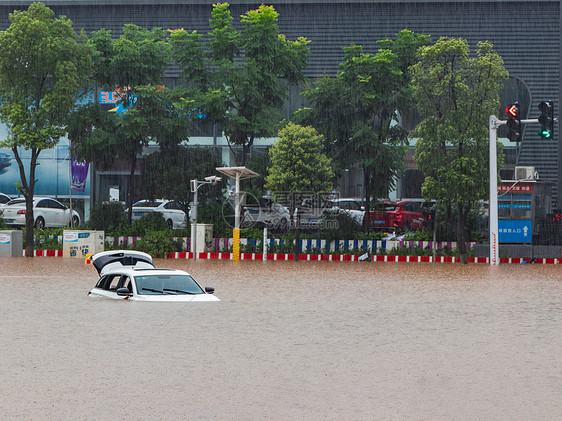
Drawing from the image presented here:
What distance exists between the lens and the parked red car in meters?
39.3

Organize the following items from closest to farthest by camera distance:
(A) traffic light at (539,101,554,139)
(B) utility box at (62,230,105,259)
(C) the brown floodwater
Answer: (C) the brown floodwater
(A) traffic light at (539,101,554,139)
(B) utility box at (62,230,105,259)

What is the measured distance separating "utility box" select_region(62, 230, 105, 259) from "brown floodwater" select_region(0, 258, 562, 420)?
50.5ft

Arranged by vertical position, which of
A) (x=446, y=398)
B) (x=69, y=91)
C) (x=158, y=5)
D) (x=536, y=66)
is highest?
(x=158, y=5)

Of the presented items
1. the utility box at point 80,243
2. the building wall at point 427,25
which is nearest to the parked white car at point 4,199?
the utility box at point 80,243

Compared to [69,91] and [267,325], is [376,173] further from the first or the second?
[267,325]

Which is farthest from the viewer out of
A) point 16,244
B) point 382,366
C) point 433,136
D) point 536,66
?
point 536,66

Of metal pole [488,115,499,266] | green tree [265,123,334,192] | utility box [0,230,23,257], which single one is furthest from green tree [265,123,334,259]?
utility box [0,230,23,257]

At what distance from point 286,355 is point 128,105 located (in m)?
30.8

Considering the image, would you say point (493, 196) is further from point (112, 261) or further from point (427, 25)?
point (427, 25)

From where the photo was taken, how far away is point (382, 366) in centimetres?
1003

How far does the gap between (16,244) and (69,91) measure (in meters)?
7.13

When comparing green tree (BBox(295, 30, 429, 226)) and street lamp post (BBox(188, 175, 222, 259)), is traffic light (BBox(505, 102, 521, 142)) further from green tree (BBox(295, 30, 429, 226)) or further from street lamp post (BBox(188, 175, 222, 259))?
street lamp post (BBox(188, 175, 222, 259))

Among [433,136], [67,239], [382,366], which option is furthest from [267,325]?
[67,239]

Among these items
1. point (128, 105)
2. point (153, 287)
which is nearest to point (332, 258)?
point (128, 105)
